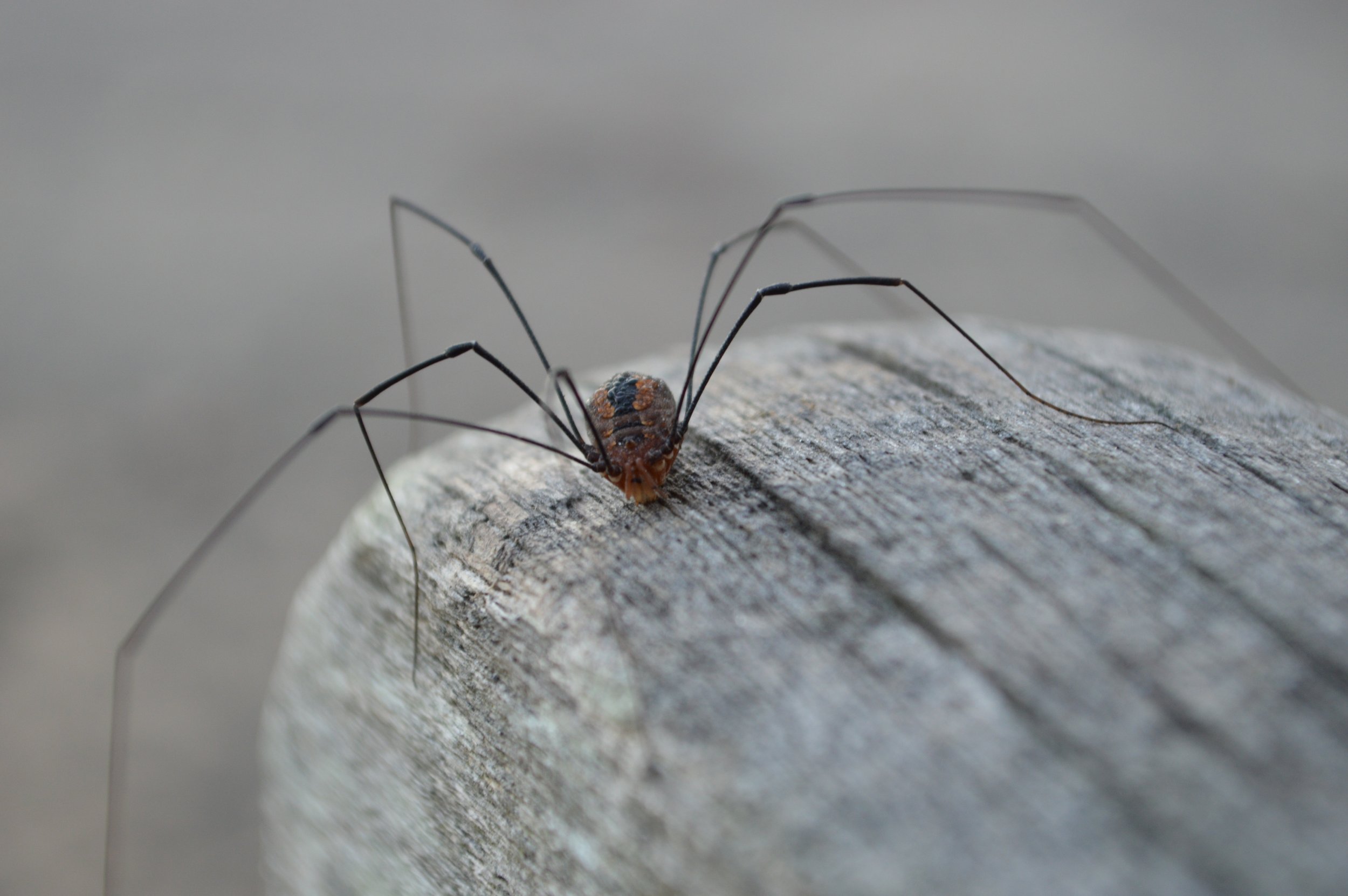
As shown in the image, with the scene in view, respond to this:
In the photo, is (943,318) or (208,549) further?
(943,318)

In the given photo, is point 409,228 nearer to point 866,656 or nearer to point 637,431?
point 637,431

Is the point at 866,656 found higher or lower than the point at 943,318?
lower

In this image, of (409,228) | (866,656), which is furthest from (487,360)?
(409,228)

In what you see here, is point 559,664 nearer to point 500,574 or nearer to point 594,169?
point 500,574

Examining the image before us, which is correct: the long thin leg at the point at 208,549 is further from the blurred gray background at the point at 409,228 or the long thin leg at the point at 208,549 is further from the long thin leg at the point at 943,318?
the blurred gray background at the point at 409,228

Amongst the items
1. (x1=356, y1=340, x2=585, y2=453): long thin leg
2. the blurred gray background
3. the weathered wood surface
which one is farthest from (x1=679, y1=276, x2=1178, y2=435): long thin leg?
the blurred gray background

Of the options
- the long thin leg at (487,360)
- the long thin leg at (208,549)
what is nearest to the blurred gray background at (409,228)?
the long thin leg at (208,549)
